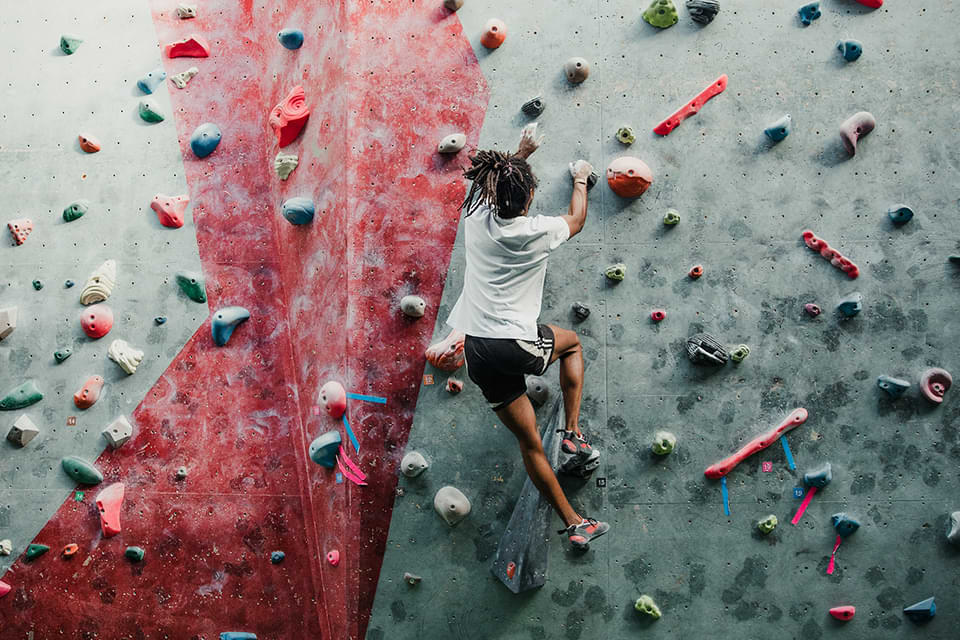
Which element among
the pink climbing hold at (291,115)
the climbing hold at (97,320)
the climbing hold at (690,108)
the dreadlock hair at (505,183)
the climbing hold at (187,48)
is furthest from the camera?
the climbing hold at (187,48)

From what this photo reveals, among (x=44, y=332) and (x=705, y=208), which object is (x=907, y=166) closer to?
(x=705, y=208)

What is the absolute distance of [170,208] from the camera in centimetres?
446

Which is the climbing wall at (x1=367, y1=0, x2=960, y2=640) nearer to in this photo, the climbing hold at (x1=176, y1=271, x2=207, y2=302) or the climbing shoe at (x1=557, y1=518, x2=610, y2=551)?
the climbing shoe at (x1=557, y1=518, x2=610, y2=551)

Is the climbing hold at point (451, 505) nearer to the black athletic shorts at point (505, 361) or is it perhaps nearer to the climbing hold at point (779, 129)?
the black athletic shorts at point (505, 361)

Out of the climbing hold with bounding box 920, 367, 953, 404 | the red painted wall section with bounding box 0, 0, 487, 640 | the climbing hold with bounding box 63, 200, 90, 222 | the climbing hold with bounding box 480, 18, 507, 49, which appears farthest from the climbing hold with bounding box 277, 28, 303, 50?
the climbing hold with bounding box 920, 367, 953, 404

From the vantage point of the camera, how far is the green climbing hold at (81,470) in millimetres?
4387

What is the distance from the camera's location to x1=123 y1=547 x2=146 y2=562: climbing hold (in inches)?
171

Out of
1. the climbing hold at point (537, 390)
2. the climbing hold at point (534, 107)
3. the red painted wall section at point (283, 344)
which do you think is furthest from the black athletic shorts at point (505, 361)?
the climbing hold at point (534, 107)

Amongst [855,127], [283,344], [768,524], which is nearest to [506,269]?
[283,344]

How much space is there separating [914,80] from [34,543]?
485 cm

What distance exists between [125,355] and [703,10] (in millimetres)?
3253

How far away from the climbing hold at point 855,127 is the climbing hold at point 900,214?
Answer: 325 mm

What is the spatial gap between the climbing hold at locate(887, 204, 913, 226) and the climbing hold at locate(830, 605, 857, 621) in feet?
5.90

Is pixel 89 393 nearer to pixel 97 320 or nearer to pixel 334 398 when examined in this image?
pixel 97 320
